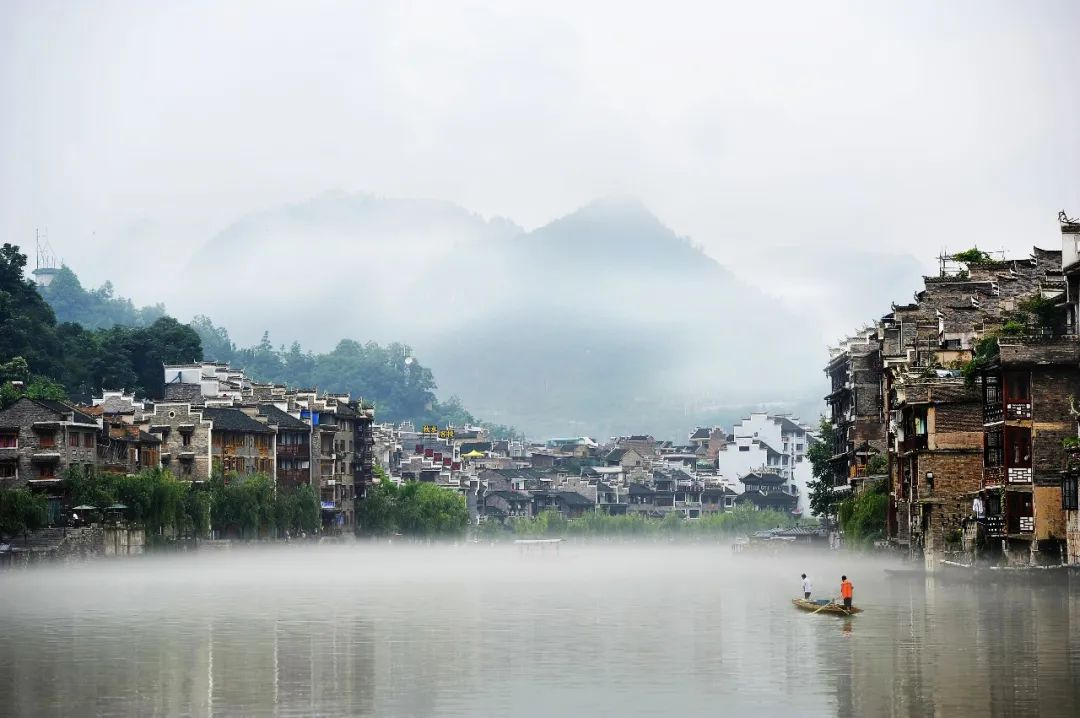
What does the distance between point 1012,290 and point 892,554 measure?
18453 millimetres

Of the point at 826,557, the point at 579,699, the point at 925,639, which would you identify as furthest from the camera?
the point at 826,557

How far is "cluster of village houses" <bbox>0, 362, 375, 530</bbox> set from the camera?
13250cm

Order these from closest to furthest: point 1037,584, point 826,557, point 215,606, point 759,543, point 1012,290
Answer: point 1037,584 < point 215,606 < point 1012,290 < point 826,557 < point 759,543

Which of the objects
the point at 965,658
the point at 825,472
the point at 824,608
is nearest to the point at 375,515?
the point at 825,472

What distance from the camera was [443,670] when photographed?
2215 inches

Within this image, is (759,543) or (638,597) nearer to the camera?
(638,597)

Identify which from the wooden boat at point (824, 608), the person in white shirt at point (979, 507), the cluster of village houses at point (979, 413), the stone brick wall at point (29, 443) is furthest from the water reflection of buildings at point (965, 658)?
the stone brick wall at point (29, 443)

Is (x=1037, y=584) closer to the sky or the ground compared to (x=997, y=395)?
closer to the ground

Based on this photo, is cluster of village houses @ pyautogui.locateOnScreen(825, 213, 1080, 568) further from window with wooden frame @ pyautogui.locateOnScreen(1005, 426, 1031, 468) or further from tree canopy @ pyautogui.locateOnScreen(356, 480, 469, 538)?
tree canopy @ pyautogui.locateOnScreen(356, 480, 469, 538)

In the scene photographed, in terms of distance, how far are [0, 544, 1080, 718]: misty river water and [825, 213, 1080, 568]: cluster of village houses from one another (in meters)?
3.89

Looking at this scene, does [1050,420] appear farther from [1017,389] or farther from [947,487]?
[947,487]

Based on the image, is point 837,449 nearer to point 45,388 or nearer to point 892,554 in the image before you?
point 892,554

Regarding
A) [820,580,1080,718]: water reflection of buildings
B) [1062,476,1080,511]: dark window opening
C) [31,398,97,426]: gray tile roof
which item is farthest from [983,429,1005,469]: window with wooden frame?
[31,398,97,426]: gray tile roof

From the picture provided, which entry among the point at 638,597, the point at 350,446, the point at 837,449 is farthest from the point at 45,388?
the point at 638,597
